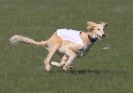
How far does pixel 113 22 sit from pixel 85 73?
Result: 1316 cm

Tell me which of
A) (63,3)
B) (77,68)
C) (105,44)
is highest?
(77,68)

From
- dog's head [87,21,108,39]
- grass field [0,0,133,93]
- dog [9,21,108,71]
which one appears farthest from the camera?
dog [9,21,108,71]

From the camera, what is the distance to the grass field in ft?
40.4

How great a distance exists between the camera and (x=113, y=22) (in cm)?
2686

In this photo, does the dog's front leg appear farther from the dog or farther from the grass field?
the grass field

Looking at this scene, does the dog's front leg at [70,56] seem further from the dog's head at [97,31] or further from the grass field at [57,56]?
the dog's head at [97,31]

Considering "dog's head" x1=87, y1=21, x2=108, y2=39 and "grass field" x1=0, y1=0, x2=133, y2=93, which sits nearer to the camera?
"grass field" x1=0, y1=0, x2=133, y2=93

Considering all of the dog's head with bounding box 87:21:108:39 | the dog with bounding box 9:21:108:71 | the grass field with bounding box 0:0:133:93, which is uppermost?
the dog's head with bounding box 87:21:108:39

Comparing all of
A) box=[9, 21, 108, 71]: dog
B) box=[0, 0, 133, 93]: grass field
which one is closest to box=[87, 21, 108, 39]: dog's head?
box=[9, 21, 108, 71]: dog

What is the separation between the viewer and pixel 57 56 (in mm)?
17234

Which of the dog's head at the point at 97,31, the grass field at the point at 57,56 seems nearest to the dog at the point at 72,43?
the dog's head at the point at 97,31

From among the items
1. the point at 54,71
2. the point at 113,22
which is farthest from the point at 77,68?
the point at 113,22

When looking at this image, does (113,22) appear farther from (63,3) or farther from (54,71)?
(54,71)

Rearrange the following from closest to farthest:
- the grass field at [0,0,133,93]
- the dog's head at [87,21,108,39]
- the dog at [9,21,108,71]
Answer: the grass field at [0,0,133,93] < the dog's head at [87,21,108,39] < the dog at [9,21,108,71]
